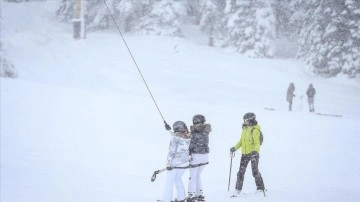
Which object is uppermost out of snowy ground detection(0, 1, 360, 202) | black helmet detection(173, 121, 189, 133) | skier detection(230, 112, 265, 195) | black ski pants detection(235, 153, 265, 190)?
black helmet detection(173, 121, 189, 133)

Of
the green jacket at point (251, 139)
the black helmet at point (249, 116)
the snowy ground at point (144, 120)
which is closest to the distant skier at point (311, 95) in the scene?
the snowy ground at point (144, 120)

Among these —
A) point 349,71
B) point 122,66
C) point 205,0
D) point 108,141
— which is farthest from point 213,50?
point 108,141

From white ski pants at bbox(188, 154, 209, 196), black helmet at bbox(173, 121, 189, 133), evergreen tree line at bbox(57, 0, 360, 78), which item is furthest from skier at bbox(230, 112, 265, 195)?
evergreen tree line at bbox(57, 0, 360, 78)

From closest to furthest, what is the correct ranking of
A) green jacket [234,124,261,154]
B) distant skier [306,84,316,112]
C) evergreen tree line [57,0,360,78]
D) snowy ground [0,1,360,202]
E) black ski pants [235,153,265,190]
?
green jacket [234,124,261,154] → black ski pants [235,153,265,190] → snowy ground [0,1,360,202] → distant skier [306,84,316,112] → evergreen tree line [57,0,360,78]

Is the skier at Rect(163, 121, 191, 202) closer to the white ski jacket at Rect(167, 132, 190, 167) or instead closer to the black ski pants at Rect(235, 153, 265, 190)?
the white ski jacket at Rect(167, 132, 190, 167)

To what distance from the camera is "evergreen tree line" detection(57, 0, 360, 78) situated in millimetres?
27672

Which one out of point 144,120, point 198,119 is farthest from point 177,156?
point 144,120

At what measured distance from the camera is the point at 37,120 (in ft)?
56.6

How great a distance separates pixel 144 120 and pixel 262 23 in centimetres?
1615

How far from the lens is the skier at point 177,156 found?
748cm

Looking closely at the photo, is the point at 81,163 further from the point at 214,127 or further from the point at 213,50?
the point at 213,50

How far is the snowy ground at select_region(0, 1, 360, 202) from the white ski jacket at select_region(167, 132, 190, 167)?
1.61m

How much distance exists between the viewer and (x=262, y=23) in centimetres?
3111

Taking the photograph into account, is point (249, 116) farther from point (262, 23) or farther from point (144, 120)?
point (262, 23)
